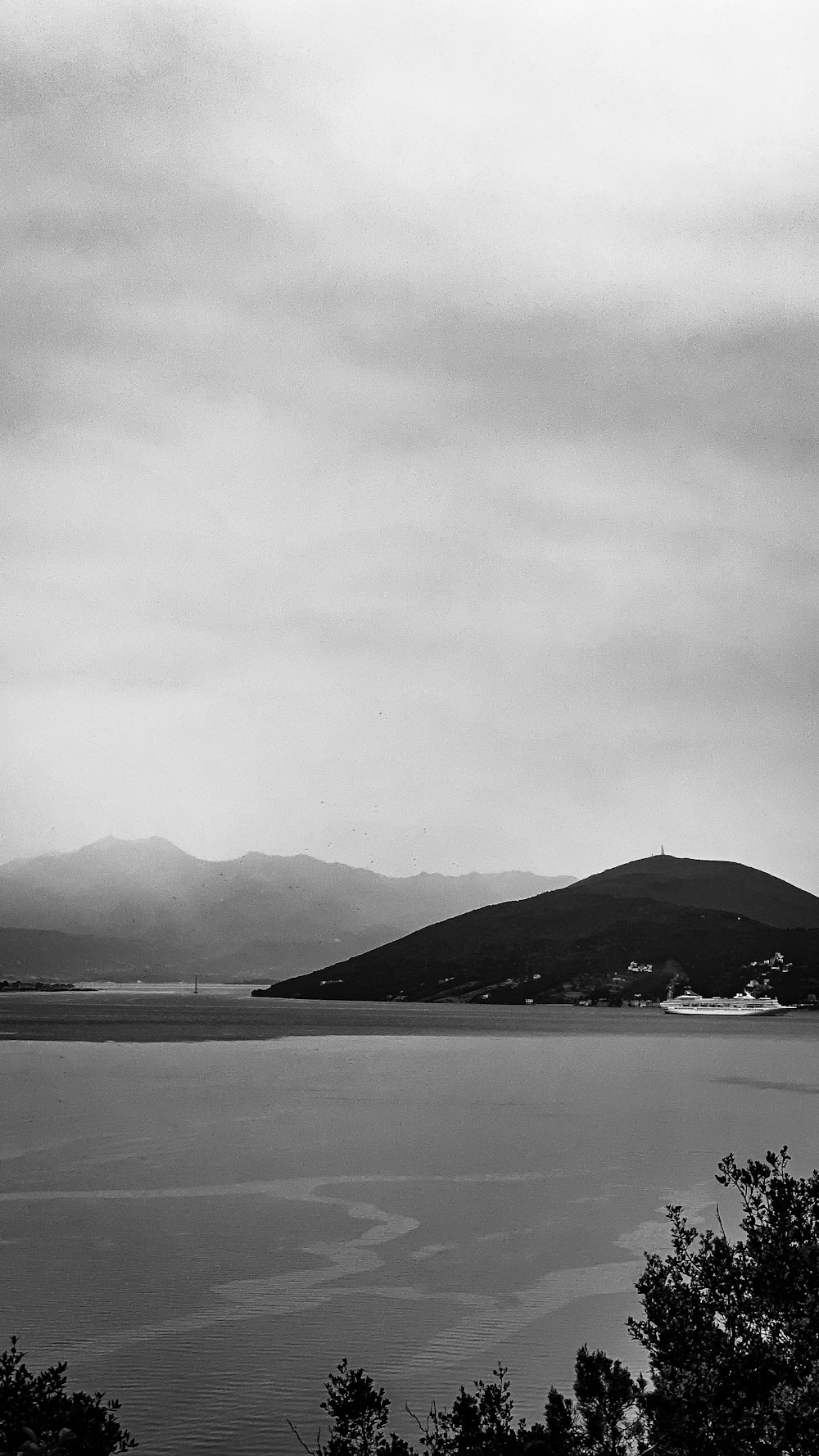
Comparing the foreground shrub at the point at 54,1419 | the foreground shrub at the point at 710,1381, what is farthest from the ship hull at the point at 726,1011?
the foreground shrub at the point at 54,1419

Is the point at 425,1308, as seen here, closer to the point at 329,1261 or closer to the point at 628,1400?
the point at 329,1261

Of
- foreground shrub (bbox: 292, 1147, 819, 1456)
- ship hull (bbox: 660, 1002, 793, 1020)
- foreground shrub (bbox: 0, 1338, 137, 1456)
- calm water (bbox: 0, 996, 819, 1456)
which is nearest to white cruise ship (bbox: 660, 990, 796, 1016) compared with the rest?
ship hull (bbox: 660, 1002, 793, 1020)

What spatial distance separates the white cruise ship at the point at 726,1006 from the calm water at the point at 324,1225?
430 feet

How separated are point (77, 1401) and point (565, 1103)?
118 ft

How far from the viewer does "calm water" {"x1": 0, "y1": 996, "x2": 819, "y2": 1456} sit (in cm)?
1455

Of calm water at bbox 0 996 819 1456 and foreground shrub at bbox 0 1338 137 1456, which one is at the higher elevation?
foreground shrub at bbox 0 1338 137 1456

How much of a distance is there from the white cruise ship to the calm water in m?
131

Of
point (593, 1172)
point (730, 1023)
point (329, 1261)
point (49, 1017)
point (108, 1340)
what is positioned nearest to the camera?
point (108, 1340)

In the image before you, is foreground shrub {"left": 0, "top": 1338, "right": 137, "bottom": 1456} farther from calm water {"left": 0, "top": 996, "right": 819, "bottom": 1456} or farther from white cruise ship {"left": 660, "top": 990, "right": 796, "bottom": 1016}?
white cruise ship {"left": 660, "top": 990, "right": 796, "bottom": 1016}

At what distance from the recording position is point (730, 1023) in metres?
144

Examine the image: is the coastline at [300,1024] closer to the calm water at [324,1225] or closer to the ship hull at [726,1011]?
the ship hull at [726,1011]

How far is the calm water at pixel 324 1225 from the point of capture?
573 inches

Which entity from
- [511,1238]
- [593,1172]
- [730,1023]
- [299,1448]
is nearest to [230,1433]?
[299,1448]

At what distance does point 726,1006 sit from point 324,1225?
547 ft
